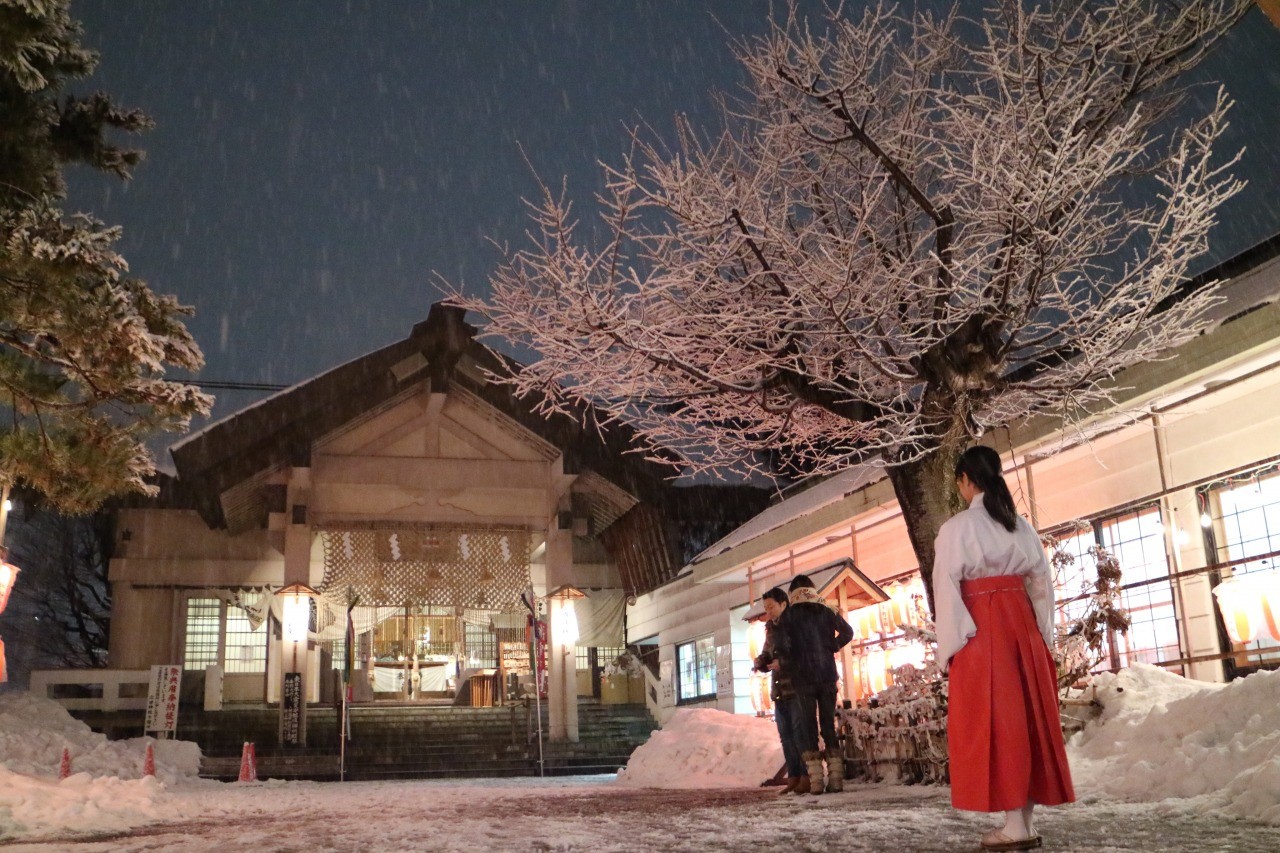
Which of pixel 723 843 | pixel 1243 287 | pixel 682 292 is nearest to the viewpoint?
pixel 723 843

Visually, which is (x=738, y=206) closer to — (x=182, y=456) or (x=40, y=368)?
(x=40, y=368)

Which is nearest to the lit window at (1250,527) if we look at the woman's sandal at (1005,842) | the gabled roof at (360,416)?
the woman's sandal at (1005,842)

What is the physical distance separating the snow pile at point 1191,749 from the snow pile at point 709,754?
3.66 metres

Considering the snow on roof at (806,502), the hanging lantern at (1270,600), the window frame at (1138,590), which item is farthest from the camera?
the snow on roof at (806,502)

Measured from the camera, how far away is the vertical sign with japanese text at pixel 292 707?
18234mm

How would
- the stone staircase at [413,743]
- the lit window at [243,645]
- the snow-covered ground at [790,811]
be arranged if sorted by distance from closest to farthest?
the snow-covered ground at [790,811] < the stone staircase at [413,743] < the lit window at [243,645]

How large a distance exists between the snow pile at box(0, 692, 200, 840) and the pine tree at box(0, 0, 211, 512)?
8.42 feet

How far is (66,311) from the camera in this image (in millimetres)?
7871

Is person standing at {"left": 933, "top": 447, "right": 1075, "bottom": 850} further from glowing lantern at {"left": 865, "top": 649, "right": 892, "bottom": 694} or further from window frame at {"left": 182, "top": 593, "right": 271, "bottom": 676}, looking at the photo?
window frame at {"left": 182, "top": 593, "right": 271, "bottom": 676}

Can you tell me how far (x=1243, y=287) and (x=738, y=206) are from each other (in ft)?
17.7

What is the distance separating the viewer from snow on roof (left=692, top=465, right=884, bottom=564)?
44.2 feet

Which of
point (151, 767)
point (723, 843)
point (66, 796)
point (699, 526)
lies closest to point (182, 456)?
point (151, 767)

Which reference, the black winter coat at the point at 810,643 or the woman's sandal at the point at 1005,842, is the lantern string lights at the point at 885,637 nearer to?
the black winter coat at the point at 810,643

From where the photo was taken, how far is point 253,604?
2369 centimetres
